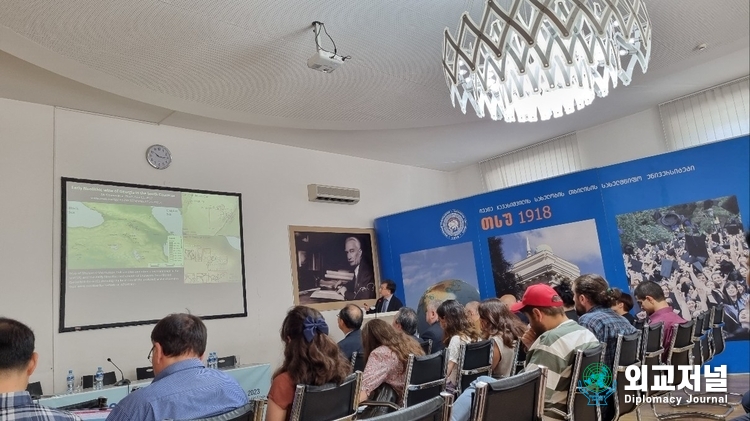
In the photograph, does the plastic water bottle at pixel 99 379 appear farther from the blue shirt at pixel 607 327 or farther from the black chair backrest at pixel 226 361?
the blue shirt at pixel 607 327

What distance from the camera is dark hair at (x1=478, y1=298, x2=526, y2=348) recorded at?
331 centimetres

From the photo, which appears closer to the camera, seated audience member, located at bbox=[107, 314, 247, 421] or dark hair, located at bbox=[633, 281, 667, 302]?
seated audience member, located at bbox=[107, 314, 247, 421]

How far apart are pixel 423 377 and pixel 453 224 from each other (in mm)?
3942

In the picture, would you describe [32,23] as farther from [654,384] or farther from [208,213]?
[654,384]

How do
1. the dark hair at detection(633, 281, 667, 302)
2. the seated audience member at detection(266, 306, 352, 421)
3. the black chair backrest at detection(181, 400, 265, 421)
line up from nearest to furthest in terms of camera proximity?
the black chair backrest at detection(181, 400, 265, 421), the seated audience member at detection(266, 306, 352, 421), the dark hair at detection(633, 281, 667, 302)

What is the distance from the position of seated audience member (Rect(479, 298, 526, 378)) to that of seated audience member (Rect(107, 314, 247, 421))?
6.12 feet

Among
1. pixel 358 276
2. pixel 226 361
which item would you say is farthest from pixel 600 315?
pixel 358 276

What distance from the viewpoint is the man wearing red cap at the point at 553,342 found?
6.98 ft

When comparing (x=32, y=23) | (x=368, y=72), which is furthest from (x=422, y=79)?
(x=32, y=23)

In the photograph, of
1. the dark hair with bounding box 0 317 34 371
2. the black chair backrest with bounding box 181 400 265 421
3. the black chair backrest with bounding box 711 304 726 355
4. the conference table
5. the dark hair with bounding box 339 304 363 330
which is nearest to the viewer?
the black chair backrest with bounding box 181 400 265 421

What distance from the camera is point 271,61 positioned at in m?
4.33

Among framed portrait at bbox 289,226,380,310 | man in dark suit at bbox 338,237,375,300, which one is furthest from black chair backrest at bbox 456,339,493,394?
man in dark suit at bbox 338,237,375,300

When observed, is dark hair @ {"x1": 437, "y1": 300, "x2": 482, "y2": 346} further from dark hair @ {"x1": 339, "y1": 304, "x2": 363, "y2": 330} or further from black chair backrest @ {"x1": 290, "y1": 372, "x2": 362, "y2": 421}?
black chair backrest @ {"x1": 290, "y1": 372, "x2": 362, "y2": 421}

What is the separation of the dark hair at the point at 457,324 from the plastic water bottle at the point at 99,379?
300 centimetres
